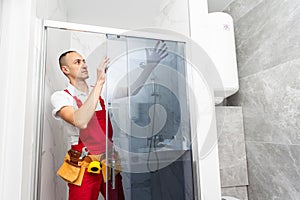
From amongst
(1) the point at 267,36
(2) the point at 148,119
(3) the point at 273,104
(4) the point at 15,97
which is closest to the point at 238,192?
(3) the point at 273,104

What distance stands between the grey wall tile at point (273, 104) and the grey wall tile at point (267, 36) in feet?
0.22

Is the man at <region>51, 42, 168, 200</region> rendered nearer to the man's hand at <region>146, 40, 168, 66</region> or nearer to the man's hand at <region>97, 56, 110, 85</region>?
the man's hand at <region>97, 56, 110, 85</region>

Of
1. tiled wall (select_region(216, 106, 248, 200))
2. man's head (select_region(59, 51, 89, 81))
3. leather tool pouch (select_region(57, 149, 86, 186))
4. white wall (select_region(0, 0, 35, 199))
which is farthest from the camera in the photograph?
tiled wall (select_region(216, 106, 248, 200))

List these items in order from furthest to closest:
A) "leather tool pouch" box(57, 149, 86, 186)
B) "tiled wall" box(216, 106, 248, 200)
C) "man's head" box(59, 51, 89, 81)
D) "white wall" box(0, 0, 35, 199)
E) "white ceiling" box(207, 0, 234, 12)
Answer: "white ceiling" box(207, 0, 234, 12), "tiled wall" box(216, 106, 248, 200), "man's head" box(59, 51, 89, 81), "leather tool pouch" box(57, 149, 86, 186), "white wall" box(0, 0, 35, 199)

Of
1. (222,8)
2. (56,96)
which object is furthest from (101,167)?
(222,8)

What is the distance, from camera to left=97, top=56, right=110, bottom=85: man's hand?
992 millimetres

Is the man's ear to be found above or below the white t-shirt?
above

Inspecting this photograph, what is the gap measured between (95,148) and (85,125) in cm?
12

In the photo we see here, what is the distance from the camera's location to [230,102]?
171 centimetres

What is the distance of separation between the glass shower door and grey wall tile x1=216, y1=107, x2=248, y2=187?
50cm

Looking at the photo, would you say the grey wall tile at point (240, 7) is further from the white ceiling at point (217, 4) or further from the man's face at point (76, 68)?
the man's face at point (76, 68)

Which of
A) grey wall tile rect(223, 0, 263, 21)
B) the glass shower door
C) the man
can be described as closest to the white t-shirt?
the man

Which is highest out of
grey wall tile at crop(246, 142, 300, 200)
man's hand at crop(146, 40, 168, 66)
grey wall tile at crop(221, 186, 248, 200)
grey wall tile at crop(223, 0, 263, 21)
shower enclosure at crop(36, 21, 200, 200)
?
grey wall tile at crop(223, 0, 263, 21)

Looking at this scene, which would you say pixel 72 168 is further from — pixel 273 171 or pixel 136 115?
pixel 273 171
